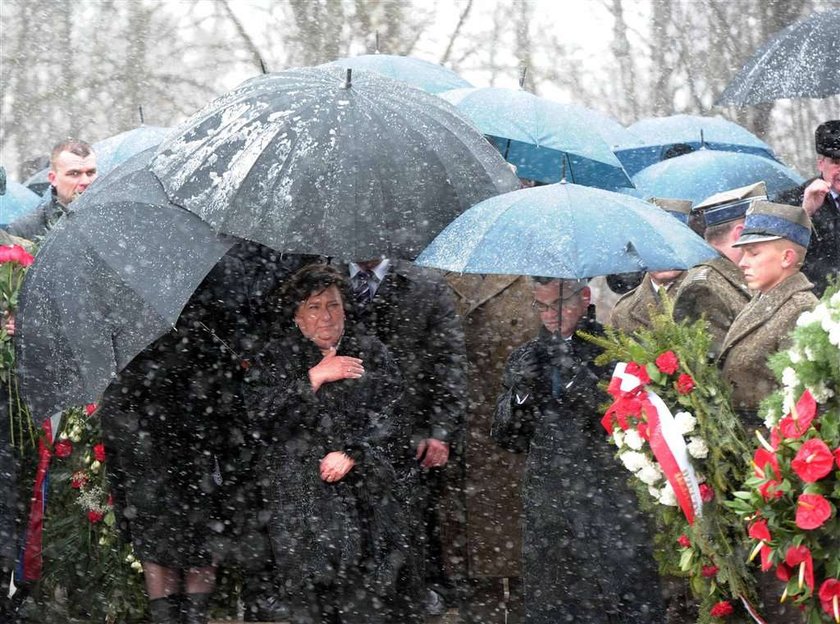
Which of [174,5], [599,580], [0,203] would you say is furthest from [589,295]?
[174,5]

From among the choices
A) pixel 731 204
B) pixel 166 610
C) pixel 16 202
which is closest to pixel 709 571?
pixel 731 204

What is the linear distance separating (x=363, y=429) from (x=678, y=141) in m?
4.76

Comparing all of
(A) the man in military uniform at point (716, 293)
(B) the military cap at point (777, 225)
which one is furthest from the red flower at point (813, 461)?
(A) the man in military uniform at point (716, 293)

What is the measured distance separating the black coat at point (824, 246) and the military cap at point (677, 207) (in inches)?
24.1

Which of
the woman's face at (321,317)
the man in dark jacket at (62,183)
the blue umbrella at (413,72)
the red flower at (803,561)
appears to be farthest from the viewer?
the blue umbrella at (413,72)

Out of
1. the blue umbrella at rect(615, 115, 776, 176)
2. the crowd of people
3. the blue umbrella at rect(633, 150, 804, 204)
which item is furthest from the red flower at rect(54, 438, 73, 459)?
the blue umbrella at rect(615, 115, 776, 176)

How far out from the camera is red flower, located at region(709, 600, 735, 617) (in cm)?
546

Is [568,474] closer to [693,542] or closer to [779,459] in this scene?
[693,542]

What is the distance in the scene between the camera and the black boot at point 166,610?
6445mm

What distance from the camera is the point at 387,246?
19.4 feet

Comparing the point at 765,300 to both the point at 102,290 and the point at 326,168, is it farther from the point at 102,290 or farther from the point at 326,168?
the point at 102,290

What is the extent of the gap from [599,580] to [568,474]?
0.46 metres

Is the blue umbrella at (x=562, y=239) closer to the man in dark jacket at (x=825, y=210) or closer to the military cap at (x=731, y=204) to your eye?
the military cap at (x=731, y=204)

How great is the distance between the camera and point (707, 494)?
5.43 meters
